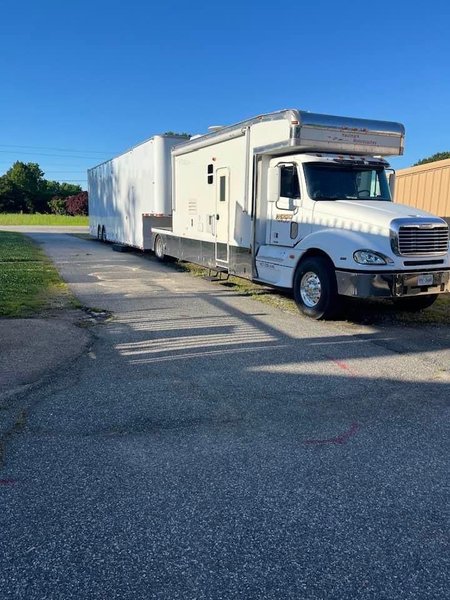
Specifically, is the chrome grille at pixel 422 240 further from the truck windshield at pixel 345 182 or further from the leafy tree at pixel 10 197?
the leafy tree at pixel 10 197

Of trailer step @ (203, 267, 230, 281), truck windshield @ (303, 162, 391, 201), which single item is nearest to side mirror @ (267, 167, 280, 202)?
truck windshield @ (303, 162, 391, 201)

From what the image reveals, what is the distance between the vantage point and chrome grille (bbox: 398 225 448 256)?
7469 millimetres

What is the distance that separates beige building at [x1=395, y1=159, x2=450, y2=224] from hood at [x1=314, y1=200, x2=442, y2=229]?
711cm

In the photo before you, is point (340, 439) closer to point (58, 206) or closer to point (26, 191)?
point (58, 206)

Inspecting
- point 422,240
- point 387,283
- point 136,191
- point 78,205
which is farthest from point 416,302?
point 78,205

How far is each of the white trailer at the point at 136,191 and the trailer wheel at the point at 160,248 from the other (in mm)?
498

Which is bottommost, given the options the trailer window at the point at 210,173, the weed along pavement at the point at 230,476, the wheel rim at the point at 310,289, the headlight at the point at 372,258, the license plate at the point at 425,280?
the weed along pavement at the point at 230,476

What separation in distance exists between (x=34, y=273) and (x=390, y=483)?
442 inches

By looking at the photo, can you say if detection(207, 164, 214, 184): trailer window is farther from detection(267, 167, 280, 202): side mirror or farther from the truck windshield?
the truck windshield

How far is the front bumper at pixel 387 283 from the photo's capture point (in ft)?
24.1

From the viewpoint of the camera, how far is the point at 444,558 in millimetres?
2609

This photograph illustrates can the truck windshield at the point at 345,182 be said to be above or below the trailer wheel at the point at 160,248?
above

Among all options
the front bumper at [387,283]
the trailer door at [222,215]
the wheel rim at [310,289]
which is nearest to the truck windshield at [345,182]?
the wheel rim at [310,289]

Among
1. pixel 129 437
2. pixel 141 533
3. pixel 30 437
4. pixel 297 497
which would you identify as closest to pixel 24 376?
pixel 30 437
